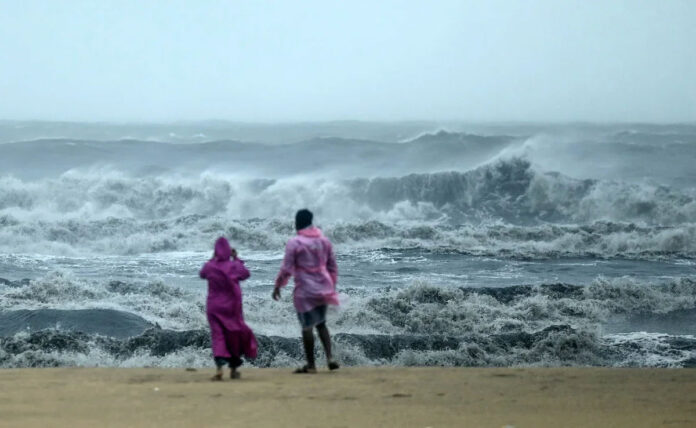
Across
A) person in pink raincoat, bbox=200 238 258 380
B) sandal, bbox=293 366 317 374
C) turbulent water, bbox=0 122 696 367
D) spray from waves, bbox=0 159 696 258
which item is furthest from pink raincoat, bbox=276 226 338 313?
spray from waves, bbox=0 159 696 258

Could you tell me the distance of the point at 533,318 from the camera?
47.9 ft

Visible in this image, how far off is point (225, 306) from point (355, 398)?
59.6 inches

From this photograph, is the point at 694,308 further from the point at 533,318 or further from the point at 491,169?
the point at 491,169

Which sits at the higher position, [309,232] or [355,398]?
[309,232]

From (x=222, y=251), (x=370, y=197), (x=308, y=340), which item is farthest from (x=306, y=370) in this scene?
(x=370, y=197)

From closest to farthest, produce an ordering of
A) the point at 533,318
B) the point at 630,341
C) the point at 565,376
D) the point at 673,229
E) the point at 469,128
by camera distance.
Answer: the point at 565,376 < the point at 630,341 < the point at 533,318 < the point at 673,229 < the point at 469,128

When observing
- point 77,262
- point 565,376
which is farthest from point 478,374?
point 77,262

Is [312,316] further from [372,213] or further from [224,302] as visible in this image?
[372,213]

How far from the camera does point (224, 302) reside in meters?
8.75

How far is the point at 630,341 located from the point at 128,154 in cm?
2968

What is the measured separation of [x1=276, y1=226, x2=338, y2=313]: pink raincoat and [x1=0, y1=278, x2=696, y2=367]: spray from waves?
2838 mm

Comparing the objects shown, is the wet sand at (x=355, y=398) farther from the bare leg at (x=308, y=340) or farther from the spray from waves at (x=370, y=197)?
the spray from waves at (x=370, y=197)

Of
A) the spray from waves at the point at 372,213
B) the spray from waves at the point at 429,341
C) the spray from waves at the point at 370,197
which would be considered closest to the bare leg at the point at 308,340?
the spray from waves at the point at 429,341

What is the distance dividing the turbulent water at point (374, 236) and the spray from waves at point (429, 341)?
0.03m
